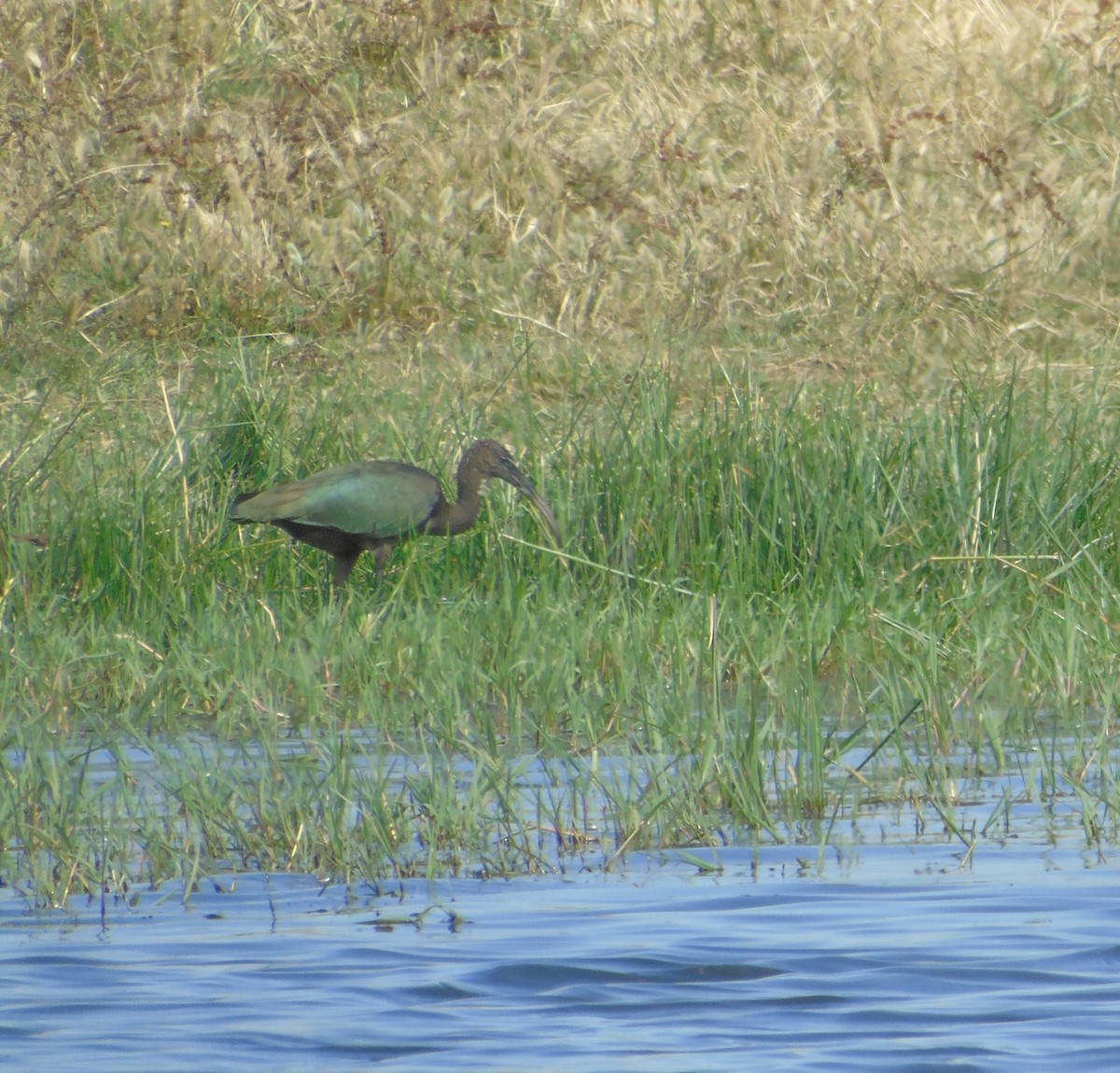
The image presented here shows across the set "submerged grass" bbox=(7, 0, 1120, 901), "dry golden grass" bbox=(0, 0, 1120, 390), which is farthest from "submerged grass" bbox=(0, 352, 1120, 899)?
"dry golden grass" bbox=(0, 0, 1120, 390)

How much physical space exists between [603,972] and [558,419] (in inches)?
229

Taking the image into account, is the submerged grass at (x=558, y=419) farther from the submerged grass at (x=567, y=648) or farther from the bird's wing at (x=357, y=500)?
the bird's wing at (x=357, y=500)

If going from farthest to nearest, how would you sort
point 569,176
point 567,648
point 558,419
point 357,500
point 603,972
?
point 569,176
point 558,419
point 357,500
point 567,648
point 603,972

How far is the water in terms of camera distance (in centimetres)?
339

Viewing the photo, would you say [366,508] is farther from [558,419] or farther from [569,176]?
[569,176]

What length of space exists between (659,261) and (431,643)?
19.6 ft

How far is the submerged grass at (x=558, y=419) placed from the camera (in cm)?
489

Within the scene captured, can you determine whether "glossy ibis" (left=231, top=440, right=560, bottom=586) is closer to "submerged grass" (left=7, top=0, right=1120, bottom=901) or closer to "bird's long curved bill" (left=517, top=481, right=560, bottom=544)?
"bird's long curved bill" (left=517, top=481, right=560, bottom=544)

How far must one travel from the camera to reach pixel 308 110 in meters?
12.9

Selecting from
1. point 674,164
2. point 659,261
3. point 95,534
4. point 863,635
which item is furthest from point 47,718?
point 674,164

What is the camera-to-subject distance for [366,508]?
7.16 metres

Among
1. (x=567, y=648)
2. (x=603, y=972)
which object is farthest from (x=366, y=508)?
(x=603, y=972)

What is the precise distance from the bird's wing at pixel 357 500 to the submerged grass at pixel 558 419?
24cm

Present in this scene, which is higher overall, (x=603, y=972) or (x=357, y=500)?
(x=357, y=500)
